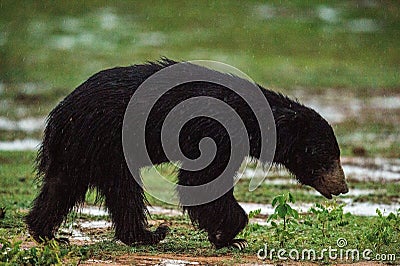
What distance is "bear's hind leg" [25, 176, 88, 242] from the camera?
26.0 feet

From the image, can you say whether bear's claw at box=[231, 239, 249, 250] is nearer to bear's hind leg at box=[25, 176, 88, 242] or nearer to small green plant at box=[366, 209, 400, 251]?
small green plant at box=[366, 209, 400, 251]

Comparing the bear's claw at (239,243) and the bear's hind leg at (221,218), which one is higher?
the bear's hind leg at (221,218)

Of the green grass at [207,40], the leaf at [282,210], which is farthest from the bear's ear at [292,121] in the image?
the green grass at [207,40]

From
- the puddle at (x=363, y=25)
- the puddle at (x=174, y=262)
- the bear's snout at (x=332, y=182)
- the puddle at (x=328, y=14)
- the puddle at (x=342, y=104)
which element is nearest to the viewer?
the puddle at (x=174, y=262)

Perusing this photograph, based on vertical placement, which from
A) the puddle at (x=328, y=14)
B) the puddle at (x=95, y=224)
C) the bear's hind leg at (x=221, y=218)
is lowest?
the puddle at (x=95, y=224)

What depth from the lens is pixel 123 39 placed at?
2853 centimetres

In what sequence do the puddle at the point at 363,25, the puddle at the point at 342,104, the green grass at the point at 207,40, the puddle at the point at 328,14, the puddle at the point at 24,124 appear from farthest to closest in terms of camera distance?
the puddle at the point at 328,14, the puddle at the point at 363,25, the green grass at the point at 207,40, the puddle at the point at 342,104, the puddle at the point at 24,124

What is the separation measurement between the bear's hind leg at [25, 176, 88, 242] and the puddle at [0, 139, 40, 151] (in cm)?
704

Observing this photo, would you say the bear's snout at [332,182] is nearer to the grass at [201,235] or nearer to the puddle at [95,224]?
the grass at [201,235]

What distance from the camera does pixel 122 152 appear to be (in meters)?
7.77

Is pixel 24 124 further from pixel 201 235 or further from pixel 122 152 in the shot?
pixel 122 152

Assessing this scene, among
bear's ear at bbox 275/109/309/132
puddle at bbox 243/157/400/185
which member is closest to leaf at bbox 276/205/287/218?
bear's ear at bbox 275/109/309/132

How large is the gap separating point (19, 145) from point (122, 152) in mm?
7949

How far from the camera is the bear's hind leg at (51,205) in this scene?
7.93m
